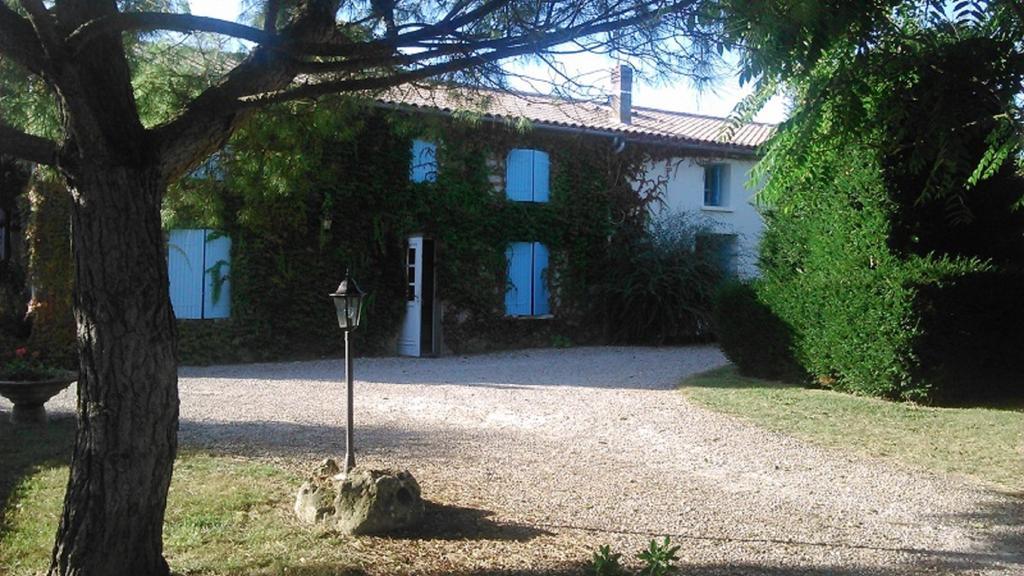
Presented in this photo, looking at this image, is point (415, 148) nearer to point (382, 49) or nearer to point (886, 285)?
point (886, 285)

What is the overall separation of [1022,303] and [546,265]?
27.9ft

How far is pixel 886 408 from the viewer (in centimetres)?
931

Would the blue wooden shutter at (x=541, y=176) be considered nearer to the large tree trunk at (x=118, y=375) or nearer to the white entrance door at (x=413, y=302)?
the white entrance door at (x=413, y=302)

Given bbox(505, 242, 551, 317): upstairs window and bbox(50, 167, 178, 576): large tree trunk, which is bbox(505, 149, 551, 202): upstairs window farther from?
bbox(50, 167, 178, 576): large tree trunk

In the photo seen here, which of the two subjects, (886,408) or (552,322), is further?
(552,322)

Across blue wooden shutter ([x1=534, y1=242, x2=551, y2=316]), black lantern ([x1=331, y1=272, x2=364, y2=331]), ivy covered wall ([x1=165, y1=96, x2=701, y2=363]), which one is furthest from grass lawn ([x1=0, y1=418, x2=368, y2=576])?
blue wooden shutter ([x1=534, y1=242, x2=551, y2=316])

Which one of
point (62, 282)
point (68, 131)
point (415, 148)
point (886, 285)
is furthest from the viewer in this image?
point (415, 148)

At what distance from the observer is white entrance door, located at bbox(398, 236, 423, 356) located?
15.0m

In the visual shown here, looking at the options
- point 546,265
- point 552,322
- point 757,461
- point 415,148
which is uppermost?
point 415,148

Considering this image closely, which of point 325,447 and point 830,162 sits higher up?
point 830,162

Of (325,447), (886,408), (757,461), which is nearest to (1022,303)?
(886,408)

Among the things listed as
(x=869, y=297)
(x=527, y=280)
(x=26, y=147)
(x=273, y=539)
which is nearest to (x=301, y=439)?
(x=273, y=539)

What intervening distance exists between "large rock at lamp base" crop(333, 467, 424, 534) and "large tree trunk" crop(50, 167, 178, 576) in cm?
126

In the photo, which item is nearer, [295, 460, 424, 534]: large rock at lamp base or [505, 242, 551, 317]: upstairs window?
[295, 460, 424, 534]: large rock at lamp base
